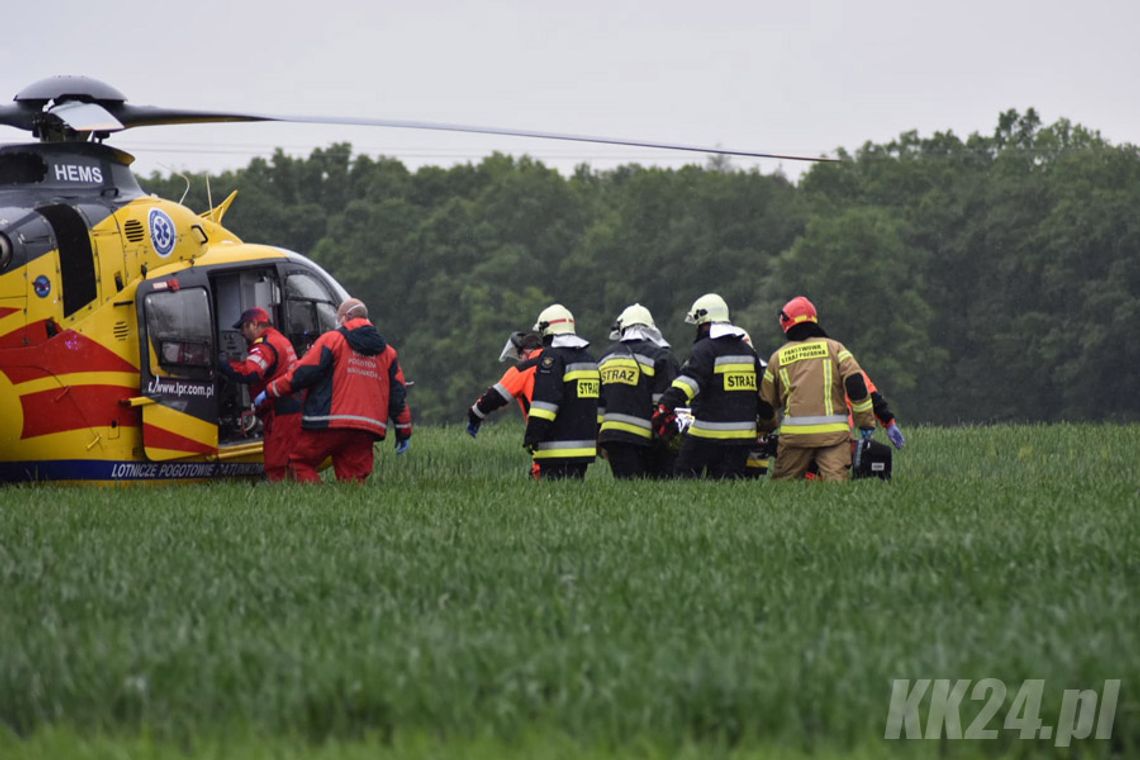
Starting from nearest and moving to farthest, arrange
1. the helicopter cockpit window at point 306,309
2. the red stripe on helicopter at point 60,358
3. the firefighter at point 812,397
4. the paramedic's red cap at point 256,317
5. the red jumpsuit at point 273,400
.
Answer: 1. the red stripe on helicopter at point 60,358
2. the firefighter at point 812,397
3. the red jumpsuit at point 273,400
4. the paramedic's red cap at point 256,317
5. the helicopter cockpit window at point 306,309

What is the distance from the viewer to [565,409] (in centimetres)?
1747

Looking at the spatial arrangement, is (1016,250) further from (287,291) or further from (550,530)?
(550,530)

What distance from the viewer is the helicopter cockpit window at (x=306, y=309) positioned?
1856 cm

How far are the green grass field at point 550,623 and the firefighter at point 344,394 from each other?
321 cm

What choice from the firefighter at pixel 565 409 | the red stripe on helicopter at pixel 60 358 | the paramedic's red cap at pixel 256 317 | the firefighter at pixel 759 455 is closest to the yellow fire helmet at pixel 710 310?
the firefighter at pixel 759 455

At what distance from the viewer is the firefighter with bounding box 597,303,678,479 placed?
1770 centimetres

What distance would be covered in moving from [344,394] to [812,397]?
425 centimetres

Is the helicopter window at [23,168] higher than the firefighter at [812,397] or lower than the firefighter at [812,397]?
higher

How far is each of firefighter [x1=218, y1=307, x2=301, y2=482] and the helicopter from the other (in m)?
0.28

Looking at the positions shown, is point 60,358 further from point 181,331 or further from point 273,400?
point 273,400

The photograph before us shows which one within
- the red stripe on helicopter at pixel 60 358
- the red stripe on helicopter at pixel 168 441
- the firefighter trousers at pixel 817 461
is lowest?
the red stripe on helicopter at pixel 168 441

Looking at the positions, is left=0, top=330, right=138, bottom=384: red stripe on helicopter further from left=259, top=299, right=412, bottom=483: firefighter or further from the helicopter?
left=259, top=299, right=412, bottom=483: firefighter

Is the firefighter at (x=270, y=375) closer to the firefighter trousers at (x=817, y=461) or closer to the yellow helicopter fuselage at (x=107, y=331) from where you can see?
the yellow helicopter fuselage at (x=107, y=331)

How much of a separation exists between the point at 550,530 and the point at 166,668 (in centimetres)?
461
